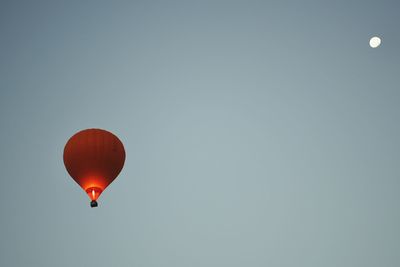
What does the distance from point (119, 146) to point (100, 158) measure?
3.35 feet

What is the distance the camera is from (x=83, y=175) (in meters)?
16.1

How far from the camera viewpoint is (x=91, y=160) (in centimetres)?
1608

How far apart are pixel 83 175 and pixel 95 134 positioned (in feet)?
4.38

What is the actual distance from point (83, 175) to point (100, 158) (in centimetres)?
73

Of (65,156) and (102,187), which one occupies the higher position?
(65,156)

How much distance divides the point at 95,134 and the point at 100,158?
82cm

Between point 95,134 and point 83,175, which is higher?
point 95,134

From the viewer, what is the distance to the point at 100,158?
16.2m

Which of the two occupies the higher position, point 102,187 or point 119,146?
point 119,146

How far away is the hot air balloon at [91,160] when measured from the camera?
52.9ft

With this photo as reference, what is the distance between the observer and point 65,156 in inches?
650

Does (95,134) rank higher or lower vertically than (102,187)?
higher

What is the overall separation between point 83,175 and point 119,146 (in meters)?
1.58

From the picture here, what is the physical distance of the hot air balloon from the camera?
1611 centimetres
